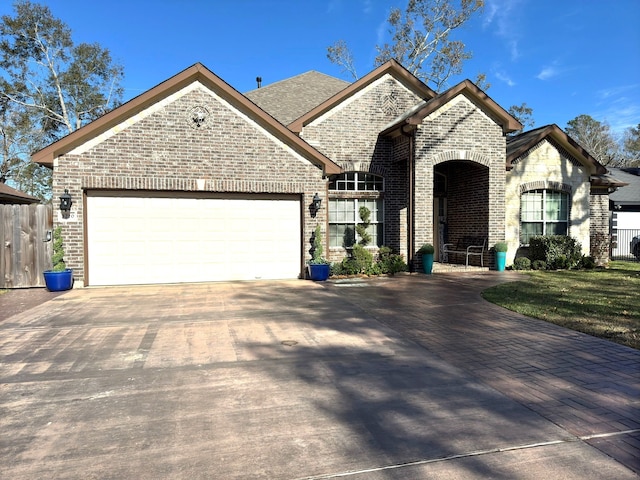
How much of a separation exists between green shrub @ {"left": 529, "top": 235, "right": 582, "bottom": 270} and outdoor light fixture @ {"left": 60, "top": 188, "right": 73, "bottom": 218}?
1462 cm

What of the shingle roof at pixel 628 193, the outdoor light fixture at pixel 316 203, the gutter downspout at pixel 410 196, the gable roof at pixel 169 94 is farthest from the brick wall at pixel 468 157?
the shingle roof at pixel 628 193

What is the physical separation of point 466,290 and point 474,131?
20.1ft

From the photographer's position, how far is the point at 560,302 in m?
8.84

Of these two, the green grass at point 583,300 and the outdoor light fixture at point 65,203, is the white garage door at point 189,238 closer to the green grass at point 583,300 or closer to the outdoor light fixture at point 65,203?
the outdoor light fixture at point 65,203

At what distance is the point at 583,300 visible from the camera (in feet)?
29.8

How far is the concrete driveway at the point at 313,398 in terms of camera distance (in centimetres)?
305

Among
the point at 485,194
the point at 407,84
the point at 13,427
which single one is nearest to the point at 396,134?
the point at 407,84

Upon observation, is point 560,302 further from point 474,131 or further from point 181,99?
point 181,99

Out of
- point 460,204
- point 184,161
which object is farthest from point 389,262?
point 184,161

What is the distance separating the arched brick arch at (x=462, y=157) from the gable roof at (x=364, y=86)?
105 inches

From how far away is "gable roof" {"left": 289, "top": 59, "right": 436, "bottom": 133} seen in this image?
13934mm

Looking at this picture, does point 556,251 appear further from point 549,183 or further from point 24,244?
point 24,244

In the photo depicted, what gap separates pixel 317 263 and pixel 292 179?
2554 millimetres

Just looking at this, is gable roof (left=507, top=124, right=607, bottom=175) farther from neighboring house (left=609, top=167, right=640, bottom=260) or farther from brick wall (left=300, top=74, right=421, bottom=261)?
neighboring house (left=609, top=167, right=640, bottom=260)
